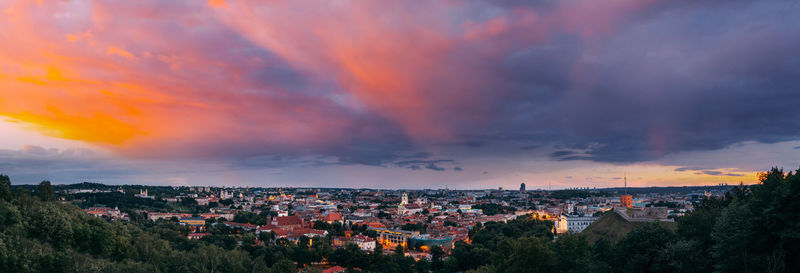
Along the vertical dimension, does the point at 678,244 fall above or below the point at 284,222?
above

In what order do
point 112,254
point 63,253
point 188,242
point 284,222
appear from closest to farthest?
point 63,253
point 112,254
point 188,242
point 284,222

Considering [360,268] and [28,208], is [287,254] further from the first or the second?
[28,208]

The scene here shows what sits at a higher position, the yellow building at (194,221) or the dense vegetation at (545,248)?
the dense vegetation at (545,248)

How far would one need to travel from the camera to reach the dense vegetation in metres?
22.5

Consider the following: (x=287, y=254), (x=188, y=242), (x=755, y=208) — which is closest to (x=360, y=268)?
(x=287, y=254)

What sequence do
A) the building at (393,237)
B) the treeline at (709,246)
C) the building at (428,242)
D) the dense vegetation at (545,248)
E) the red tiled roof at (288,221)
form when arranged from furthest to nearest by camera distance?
1. the red tiled roof at (288,221)
2. the building at (393,237)
3. the building at (428,242)
4. the dense vegetation at (545,248)
5. the treeline at (709,246)

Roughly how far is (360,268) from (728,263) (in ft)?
161

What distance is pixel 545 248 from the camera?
33781 mm

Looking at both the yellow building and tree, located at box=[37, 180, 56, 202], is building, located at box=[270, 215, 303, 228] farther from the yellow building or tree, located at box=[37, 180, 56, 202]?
tree, located at box=[37, 180, 56, 202]

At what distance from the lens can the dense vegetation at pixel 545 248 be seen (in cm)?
2247

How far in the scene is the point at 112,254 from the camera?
157 ft

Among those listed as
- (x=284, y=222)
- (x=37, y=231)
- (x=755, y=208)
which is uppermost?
(x=755, y=208)

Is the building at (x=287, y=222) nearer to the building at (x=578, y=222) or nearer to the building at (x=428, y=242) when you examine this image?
the building at (x=428, y=242)

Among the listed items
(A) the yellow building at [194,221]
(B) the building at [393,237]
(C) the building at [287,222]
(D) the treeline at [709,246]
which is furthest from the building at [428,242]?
(A) the yellow building at [194,221]
